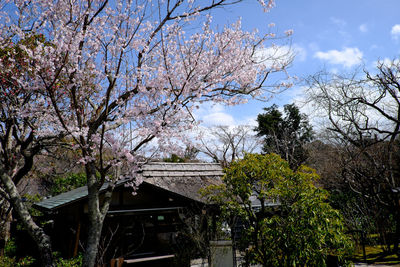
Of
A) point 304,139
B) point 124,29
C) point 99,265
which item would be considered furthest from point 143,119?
point 304,139

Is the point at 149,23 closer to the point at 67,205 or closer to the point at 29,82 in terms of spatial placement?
the point at 29,82

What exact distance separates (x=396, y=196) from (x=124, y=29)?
8.13 m

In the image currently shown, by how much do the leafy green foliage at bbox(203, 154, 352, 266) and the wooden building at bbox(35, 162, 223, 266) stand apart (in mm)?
2838

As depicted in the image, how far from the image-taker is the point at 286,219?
5637 mm

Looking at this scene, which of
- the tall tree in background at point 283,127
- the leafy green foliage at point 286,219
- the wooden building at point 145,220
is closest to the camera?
the leafy green foliage at point 286,219

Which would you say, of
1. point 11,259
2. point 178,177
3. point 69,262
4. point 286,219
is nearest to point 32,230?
point 69,262

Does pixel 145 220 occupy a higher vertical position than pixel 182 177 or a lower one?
lower

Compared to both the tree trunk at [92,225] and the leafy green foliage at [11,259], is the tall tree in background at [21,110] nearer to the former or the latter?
the tree trunk at [92,225]

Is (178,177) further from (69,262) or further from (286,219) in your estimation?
(286,219)

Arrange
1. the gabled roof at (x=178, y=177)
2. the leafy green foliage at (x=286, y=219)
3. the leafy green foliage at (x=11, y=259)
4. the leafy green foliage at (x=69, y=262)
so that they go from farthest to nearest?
the gabled roof at (x=178, y=177) < the leafy green foliage at (x=11, y=259) < the leafy green foliage at (x=69, y=262) < the leafy green foliage at (x=286, y=219)

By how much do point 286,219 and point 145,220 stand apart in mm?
6085

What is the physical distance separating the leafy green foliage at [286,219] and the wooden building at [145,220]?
2.84m

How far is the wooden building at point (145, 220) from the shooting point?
8.97 m

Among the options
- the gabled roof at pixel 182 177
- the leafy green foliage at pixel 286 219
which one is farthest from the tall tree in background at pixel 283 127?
the leafy green foliage at pixel 286 219
